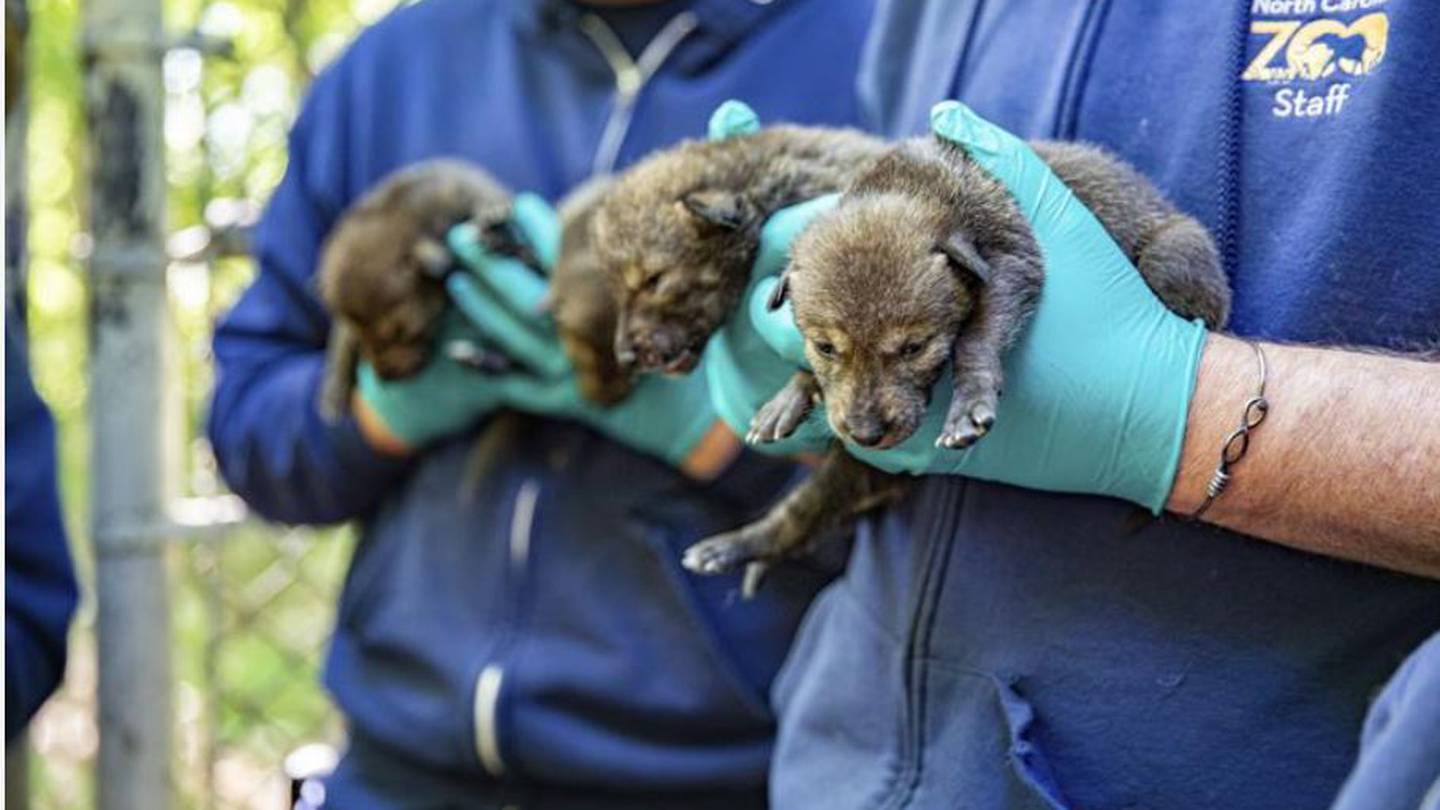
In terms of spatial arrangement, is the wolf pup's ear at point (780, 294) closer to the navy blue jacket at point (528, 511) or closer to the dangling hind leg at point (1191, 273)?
the dangling hind leg at point (1191, 273)

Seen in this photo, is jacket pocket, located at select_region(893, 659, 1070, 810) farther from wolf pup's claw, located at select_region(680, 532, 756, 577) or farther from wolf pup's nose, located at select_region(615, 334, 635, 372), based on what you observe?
wolf pup's nose, located at select_region(615, 334, 635, 372)

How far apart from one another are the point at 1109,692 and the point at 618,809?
1.07m

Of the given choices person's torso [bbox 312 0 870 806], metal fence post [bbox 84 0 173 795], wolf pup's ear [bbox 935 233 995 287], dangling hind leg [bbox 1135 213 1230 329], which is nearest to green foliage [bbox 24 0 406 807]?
metal fence post [bbox 84 0 173 795]

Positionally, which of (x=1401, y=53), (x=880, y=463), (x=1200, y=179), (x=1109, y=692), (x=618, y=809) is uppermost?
(x=1401, y=53)

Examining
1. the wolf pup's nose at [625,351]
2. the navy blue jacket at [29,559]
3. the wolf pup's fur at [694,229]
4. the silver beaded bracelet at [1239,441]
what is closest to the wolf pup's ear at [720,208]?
the wolf pup's fur at [694,229]

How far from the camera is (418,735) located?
8.09ft

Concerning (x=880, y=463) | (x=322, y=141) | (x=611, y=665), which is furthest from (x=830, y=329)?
(x=322, y=141)

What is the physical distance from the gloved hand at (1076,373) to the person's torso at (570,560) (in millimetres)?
850

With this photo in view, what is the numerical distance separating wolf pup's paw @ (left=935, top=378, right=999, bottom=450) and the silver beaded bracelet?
0.77 feet

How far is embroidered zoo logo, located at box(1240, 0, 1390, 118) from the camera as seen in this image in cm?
150

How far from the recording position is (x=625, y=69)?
8.58ft

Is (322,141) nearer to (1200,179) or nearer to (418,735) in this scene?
(418,735)

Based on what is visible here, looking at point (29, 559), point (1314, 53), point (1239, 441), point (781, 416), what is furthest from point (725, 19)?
point (29, 559)

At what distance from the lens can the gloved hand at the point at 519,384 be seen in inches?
95.6
